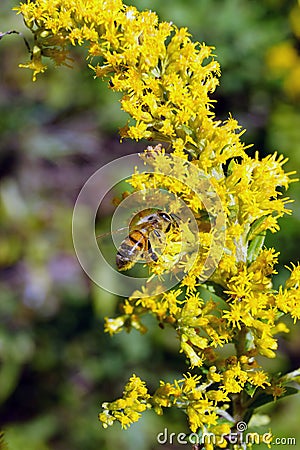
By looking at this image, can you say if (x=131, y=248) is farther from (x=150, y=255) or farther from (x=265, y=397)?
(x=265, y=397)

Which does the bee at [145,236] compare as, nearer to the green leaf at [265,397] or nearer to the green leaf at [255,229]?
the green leaf at [255,229]

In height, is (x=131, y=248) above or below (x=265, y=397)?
above

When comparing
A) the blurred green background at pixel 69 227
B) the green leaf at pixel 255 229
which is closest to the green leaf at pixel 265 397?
the green leaf at pixel 255 229

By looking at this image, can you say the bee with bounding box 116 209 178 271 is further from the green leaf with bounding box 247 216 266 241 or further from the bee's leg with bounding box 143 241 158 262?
the green leaf with bounding box 247 216 266 241

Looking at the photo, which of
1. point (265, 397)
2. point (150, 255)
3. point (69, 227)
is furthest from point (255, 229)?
point (69, 227)

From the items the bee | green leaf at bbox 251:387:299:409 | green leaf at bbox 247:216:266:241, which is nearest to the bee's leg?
the bee

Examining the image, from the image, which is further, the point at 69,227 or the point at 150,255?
the point at 69,227

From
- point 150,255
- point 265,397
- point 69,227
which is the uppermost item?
point 69,227
